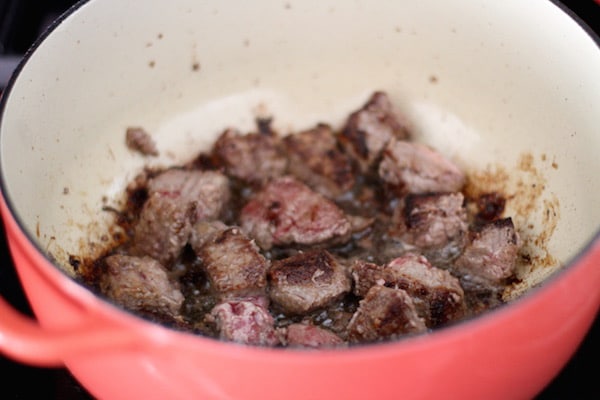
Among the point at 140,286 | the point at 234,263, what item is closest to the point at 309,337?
the point at 234,263

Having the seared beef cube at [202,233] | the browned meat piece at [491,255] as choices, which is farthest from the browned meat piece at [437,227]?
the seared beef cube at [202,233]

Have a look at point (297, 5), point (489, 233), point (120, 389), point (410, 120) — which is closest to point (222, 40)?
point (297, 5)

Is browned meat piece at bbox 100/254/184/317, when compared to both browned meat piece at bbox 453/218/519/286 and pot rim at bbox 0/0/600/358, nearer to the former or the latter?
pot rim at bbox 0/0/600/358

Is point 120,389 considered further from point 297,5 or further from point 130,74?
point 297,5

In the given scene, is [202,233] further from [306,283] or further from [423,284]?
[423,284]

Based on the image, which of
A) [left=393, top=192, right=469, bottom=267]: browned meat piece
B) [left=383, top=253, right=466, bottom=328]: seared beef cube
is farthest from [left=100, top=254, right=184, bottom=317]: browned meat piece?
[left=393, top=192, right=469, bottom=267]: browned meat piece
